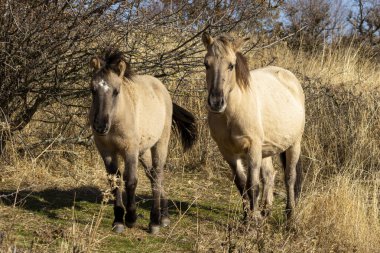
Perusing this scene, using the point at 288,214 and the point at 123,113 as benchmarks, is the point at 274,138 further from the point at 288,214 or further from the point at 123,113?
the point at 123,113

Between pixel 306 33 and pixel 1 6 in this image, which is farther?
pixel 306 33

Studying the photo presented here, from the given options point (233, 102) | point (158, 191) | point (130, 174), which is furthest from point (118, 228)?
point (233, 102)

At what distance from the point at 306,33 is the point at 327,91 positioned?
7.88 meters

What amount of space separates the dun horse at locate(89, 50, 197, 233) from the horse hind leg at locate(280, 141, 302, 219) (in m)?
1.38

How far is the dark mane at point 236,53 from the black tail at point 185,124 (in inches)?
45.5

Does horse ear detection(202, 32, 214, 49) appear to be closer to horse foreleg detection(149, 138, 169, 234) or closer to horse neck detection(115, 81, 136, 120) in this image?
horse neck detection(115, 81, 136, 120)

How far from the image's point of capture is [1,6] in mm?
6102

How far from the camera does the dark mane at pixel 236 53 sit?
5504 millimetres

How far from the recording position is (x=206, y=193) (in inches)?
302

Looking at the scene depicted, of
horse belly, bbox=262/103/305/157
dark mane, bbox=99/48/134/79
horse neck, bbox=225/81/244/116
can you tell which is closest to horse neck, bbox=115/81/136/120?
dark mane, bbox=99/48/134/79

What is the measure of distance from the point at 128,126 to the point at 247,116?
109cm

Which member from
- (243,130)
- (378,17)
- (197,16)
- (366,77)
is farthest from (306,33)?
(243,130)

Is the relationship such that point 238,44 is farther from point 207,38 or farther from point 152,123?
point 152,123

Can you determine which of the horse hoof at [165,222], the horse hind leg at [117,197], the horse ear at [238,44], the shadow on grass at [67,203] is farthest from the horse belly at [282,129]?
the horse hind leg at [117,197]
